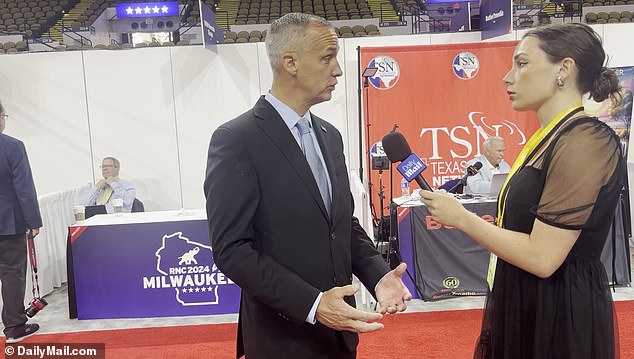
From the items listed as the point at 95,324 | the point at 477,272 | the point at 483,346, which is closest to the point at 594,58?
the point at 483,346

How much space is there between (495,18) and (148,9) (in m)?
9.84

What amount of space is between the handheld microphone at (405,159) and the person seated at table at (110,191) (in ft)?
14.0

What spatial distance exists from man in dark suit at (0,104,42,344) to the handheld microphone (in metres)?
2.96

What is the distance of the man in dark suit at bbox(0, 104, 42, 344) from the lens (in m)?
3.57

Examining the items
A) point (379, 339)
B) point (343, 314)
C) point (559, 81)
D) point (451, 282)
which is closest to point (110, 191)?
point (379, 339)

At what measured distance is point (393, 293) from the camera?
1385 mm

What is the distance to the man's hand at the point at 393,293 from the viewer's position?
1.35 metres

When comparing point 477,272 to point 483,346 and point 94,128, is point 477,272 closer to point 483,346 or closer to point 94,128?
point 483,346

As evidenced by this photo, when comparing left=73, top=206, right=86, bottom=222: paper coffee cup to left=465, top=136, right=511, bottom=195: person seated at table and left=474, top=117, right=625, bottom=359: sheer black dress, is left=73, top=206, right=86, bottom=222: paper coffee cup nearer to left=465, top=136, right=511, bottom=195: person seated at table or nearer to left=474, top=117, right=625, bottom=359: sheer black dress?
left=465, top=136, right=511, bottom=195: person seated at table

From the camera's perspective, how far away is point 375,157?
15.0ft

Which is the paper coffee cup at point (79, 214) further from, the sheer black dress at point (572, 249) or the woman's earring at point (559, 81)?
the woman's earring at point (559, 81)

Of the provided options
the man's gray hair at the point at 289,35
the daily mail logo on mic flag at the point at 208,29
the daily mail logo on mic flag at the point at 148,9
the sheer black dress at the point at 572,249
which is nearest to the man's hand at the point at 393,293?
the sheer black dress at the point at 572,249

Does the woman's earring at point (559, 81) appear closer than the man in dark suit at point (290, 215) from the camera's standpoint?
No

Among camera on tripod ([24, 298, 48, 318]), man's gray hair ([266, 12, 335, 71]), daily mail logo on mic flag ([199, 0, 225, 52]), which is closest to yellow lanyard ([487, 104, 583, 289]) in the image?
man's gray hair ([266, 12, 335, 71])
